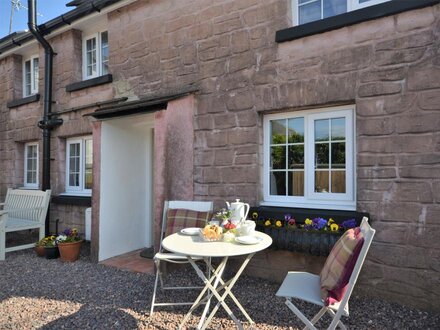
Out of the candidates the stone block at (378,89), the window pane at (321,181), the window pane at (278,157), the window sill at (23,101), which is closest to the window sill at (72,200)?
the window sill at (23,101)

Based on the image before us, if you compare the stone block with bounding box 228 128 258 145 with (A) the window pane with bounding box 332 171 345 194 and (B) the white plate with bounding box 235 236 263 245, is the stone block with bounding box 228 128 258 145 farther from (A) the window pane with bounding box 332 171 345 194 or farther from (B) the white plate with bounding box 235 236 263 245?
(B) the white plate with bounding box 235 236 263 245

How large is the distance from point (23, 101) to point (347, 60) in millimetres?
7122

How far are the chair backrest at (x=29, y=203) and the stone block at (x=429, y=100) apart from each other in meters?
6.33

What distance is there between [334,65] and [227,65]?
145 cm

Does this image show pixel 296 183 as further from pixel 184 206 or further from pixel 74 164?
pixel 74 164

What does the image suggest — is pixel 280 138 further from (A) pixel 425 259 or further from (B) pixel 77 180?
(B) pixel 77 180

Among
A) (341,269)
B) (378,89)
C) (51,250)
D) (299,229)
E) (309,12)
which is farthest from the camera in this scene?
(51,250)

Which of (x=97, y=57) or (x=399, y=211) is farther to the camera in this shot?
(x=97, y=57)

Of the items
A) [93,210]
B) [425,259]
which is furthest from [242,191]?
[93,210]

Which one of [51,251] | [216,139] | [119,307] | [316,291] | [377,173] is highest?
[216,139]

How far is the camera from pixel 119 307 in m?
3.42

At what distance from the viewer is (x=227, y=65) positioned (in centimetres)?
438

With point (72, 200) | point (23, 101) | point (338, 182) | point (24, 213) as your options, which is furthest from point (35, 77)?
point (338, 182)

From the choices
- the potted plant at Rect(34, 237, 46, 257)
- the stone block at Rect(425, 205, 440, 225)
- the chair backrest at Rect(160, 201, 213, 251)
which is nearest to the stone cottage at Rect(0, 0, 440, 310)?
the stone block at Rect(425, 205, 440, 225)
